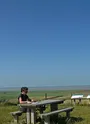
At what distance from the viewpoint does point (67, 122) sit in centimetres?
963

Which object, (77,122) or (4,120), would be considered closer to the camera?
(77,122)

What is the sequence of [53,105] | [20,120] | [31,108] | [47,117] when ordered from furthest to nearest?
[53,105] → [20,120] → [31,108] → [47,117]

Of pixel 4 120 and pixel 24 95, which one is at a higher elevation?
pixel 24 95

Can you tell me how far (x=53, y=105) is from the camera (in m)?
10.9

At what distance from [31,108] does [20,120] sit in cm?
102

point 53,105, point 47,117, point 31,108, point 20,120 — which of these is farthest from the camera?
point 53,105

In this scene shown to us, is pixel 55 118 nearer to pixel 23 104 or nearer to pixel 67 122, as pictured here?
pixel 67 122

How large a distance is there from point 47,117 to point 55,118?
153 centimetres

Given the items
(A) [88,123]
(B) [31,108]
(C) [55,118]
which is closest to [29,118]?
(B) [31,108]

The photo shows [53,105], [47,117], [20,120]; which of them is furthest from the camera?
[53,105]

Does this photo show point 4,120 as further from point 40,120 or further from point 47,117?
point 47,117

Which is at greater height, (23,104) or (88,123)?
(23,104)

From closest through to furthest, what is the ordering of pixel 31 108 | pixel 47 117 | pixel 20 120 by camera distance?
pixel 47 117
pixel 31 108
pixel 20 120

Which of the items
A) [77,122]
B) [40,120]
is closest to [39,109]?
[40,120]
